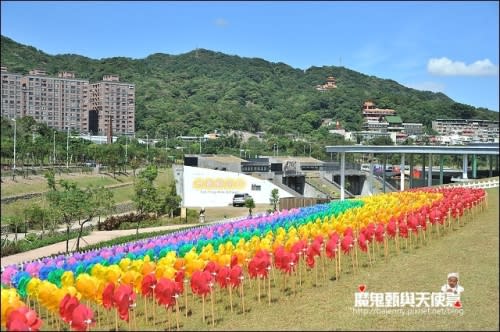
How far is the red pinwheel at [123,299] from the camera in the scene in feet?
27.4

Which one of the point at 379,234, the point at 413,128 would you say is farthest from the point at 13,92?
the point at 413,128

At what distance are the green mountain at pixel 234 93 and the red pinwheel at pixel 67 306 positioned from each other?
3426 inches

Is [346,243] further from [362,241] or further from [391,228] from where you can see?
[391,228]

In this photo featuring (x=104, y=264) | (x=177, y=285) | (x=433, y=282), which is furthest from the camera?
(x=104, y=264)

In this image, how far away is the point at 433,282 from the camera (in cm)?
977

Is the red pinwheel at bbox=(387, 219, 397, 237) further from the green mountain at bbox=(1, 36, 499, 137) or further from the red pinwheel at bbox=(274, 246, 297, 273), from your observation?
the green mountain at bbox=(1, 36, 499, 137)

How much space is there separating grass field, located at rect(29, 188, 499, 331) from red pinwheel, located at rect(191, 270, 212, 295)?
503 mm

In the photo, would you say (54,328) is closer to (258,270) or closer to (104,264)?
(104,264)

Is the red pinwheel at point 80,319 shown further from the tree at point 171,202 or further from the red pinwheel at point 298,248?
the tree at point 171,202

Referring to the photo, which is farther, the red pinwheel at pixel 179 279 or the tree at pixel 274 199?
the tree at pixel 274 199

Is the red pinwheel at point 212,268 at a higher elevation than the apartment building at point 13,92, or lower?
lower

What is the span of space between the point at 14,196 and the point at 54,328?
27784mm

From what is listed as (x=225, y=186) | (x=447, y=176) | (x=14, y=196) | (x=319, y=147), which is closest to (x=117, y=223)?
(x=14, y=196)

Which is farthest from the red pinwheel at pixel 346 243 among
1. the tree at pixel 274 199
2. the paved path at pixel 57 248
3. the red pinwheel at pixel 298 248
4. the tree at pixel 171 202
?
the tree at pixel 274 199
